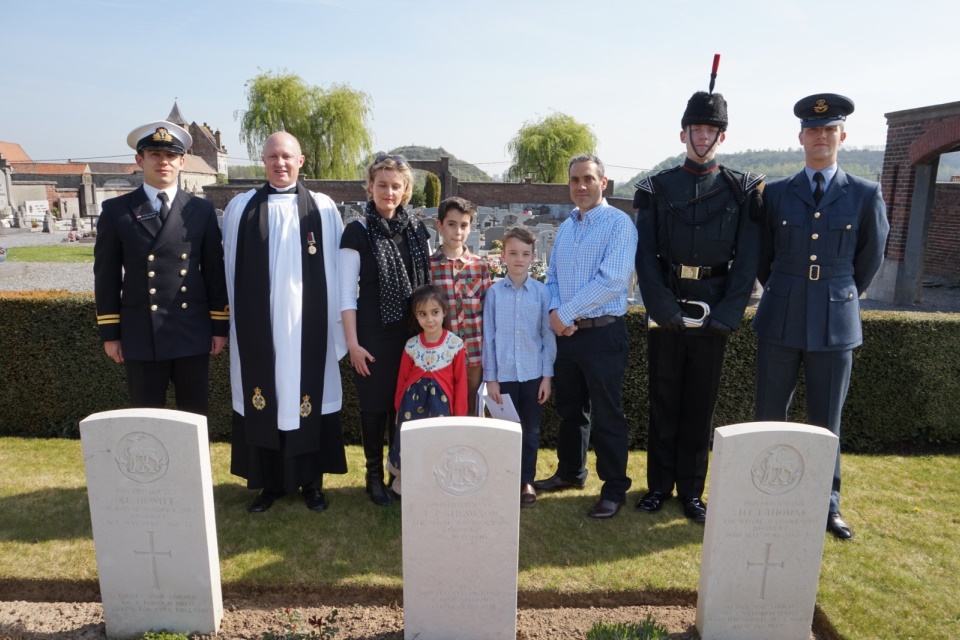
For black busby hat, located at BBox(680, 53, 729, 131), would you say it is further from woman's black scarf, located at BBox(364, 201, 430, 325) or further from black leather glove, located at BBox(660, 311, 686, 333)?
woman's black scarf, located at BBox(364, 201, 430, 325)

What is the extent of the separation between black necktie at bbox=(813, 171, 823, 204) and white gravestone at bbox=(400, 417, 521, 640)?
237cm

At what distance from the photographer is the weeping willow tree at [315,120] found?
112 ft

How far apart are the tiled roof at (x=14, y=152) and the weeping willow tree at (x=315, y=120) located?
4599 centimetres

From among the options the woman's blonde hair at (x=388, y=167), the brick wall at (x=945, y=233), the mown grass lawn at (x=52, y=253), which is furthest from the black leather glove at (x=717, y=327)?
the mown grass lawn at (x=52, y=253)

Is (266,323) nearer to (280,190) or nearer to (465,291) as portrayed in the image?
(280,190)

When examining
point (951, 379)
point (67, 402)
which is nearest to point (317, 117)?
point (67, 402)

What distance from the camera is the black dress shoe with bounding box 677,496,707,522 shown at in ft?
13.1

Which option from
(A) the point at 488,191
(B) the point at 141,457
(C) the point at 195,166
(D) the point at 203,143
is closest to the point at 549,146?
(A) the point at 488,191

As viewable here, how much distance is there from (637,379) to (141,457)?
150 inches

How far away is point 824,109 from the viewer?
3.60m

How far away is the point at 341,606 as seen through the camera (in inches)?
129

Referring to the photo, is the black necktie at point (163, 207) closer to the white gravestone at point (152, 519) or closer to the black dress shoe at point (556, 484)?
the white gravestone at point (152, 519)

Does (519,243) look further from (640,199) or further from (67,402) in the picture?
(67,402)

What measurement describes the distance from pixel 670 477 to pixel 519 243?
5.93 ft
